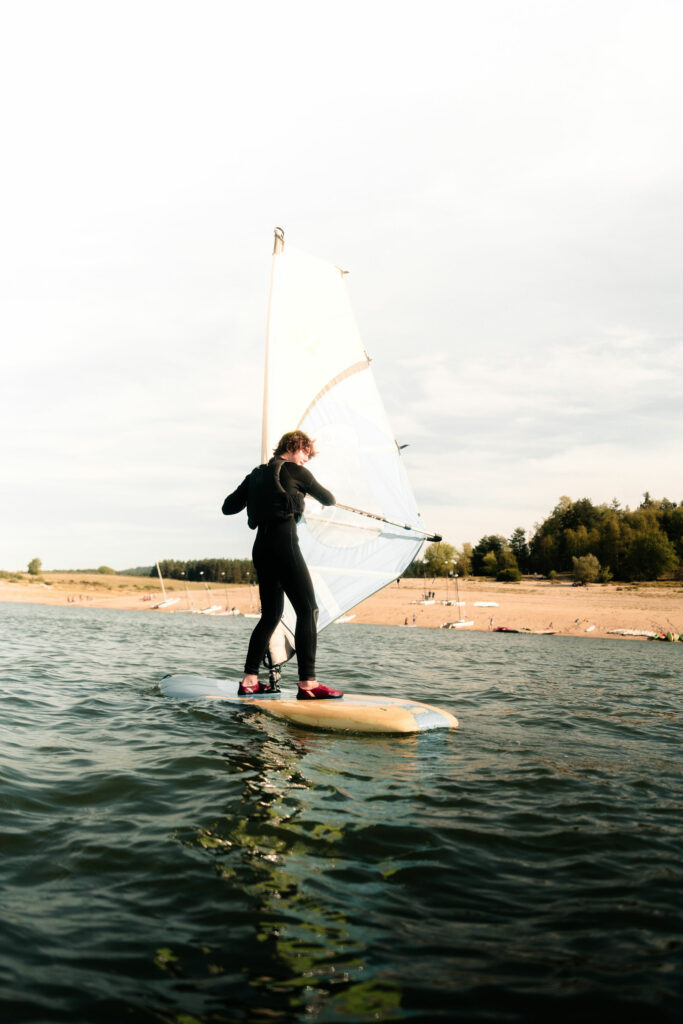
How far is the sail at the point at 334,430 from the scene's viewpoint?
807 centimetres

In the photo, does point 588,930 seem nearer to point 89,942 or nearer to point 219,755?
point 89,942

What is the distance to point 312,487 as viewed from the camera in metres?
7.15

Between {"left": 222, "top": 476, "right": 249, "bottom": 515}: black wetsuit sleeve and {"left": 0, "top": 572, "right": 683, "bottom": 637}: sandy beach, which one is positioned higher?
{"left": 222, "top": 476, "right": 249, "bottom": 515}: black wetsuit sleeve

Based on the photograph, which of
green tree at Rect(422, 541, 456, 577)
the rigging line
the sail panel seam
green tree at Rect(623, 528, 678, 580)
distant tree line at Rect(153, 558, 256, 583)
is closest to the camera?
the rigging line

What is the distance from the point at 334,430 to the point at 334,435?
66 mm

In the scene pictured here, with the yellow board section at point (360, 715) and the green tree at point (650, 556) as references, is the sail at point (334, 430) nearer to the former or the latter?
the yellow board section at point (360, 715)

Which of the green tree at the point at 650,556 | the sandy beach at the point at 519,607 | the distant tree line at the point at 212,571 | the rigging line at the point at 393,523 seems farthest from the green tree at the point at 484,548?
the rigging line at the point at 393,523

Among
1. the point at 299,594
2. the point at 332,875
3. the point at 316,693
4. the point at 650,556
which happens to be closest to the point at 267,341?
the point at 299,594

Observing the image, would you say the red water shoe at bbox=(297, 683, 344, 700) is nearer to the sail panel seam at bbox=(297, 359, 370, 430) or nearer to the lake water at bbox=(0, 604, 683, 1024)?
the lake water at bbox=(0, 604, 683, 1024)

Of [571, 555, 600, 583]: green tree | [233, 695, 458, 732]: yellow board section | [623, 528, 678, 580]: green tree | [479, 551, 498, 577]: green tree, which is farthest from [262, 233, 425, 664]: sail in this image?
[479, 551, 498, 577]: green tree

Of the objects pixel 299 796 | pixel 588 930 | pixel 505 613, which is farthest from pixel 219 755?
pixel 505 613

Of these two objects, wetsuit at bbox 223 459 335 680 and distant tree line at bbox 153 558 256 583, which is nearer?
wetsuit at bbox 223 459 335 680

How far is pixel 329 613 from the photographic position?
8320 millimetres

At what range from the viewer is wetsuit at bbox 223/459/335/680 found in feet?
22.9
